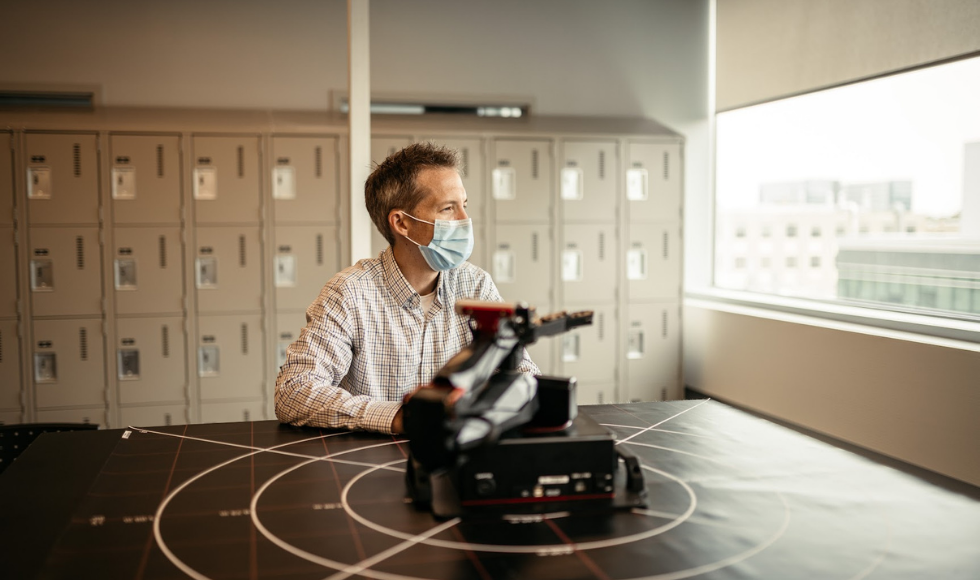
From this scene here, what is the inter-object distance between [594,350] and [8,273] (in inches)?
137

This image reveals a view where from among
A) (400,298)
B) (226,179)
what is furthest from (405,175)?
(226,179)

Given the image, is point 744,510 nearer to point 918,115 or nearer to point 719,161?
point 918,115

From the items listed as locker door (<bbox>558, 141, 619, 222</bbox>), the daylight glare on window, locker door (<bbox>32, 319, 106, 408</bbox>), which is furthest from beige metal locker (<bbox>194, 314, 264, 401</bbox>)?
the daylight glare on window

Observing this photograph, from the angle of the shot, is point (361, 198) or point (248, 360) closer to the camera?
point (361, 198)

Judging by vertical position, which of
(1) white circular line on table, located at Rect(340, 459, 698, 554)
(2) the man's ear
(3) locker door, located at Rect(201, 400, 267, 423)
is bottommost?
(3) locker door, located at Rect(201, 400, 267, 423)

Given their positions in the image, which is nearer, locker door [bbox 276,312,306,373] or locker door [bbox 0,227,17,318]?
locker door [bbox 0,227,17,318]

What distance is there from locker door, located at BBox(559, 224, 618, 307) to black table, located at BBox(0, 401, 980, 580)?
336cm

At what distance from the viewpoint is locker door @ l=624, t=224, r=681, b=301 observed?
4.98 m

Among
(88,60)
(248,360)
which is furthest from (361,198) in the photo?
(88,60)

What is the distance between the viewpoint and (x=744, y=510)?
115cm

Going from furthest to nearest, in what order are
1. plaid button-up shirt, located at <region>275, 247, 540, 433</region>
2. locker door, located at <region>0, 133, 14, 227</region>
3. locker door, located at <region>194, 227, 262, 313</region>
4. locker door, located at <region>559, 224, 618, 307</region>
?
locker door, located at <region>559, 224, 618, 307</region>
locker door, located at <region>194, 227, 262, 313</region>
locker door, located at <region>0, 133, 14, 227</region>
plaid button-up shirt, located at <region>275, 247, 540, 433</region>

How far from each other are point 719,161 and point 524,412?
4.69 m

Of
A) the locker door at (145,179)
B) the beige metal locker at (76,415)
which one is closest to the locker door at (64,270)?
the locker door at (145,179)

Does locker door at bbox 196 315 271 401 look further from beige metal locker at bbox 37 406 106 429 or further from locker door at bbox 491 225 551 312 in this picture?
locker door at bbox 491 225 551 312
